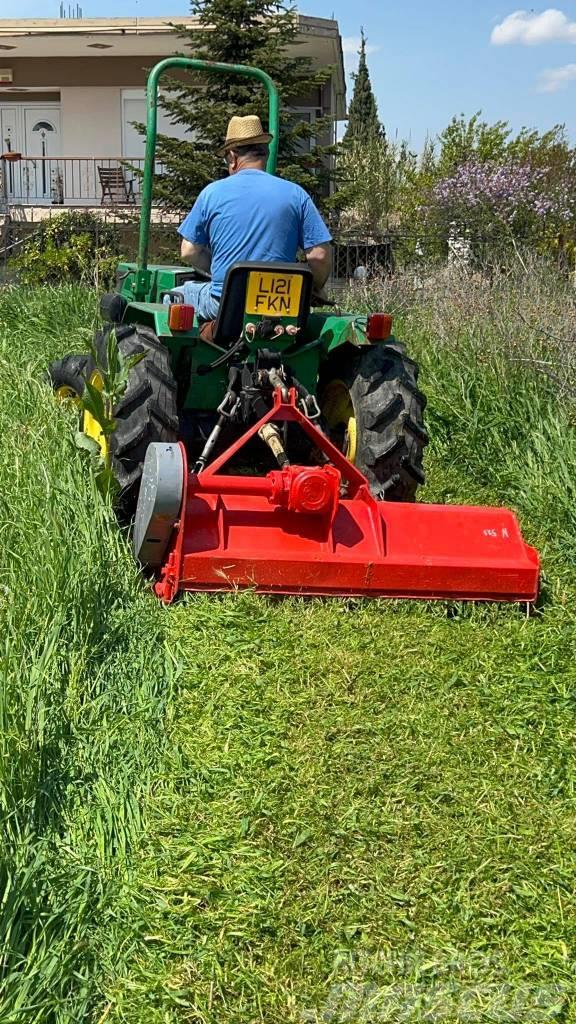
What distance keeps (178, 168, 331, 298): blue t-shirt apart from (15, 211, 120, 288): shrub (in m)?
8.39

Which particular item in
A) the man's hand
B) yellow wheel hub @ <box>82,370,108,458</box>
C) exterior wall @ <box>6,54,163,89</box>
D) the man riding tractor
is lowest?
yellow wheel hub @ <box>82,370,108,458</box>

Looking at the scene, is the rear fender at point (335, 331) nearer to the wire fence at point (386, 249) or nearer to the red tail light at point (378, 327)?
the red tail light at point (378, 327)

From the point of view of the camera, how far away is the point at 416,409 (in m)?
4.53

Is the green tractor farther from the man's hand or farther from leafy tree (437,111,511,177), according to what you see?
leafy tree (437,111,511,177)

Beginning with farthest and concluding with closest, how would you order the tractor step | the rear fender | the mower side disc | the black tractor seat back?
the rear fender → the black tractor seat back → the tractor step → the mower side disc

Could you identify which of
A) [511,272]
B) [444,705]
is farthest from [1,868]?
[511,272]

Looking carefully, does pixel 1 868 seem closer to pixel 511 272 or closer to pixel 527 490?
pixel 527 490

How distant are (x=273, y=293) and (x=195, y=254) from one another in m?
0.69

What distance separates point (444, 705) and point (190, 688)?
85 centimetres

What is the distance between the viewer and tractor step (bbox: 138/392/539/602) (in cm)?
371

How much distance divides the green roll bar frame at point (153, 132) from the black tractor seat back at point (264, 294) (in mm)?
1151

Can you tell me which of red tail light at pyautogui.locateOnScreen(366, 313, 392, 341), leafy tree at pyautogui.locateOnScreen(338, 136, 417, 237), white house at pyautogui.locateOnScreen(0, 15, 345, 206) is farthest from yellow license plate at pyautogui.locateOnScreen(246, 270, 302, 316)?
white house at pyautogui.locateOnScreen(0, 15, 345, 206)

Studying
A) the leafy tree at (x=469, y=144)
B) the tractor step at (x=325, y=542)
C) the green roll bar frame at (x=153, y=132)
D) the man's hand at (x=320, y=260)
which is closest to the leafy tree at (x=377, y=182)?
the leafy tree at (x=469, y=144)

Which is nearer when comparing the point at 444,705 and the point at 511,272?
the point at 444,705
